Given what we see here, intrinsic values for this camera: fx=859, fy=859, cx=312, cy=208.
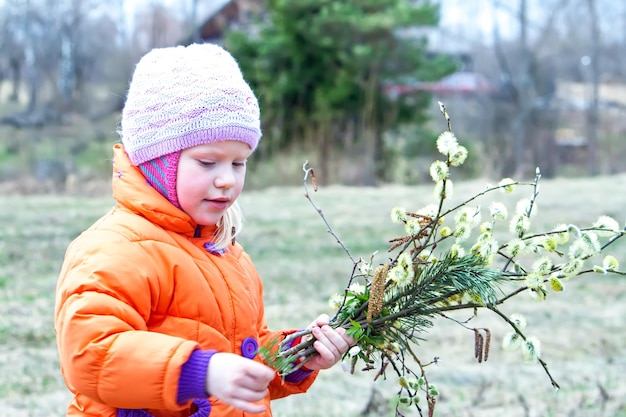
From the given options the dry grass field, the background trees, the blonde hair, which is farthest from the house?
the blonde hair

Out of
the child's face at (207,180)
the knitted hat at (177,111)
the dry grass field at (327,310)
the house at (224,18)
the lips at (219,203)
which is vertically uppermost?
the house at (224,18)

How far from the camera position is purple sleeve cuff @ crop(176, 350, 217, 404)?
65.9 inches

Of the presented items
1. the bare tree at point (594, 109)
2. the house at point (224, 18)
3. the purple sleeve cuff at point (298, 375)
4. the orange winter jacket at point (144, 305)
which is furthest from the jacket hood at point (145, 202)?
the bare tree at point (594, 109)

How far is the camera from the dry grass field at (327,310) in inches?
165

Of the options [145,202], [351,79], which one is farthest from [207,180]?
[351,79]

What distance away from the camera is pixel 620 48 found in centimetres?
3512

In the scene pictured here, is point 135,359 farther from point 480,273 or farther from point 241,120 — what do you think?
point 480,273

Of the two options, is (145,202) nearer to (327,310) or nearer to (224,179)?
(224,179)

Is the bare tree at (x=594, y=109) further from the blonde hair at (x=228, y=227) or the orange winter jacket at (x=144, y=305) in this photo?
the orange winter jacket at (x=144, y=305)

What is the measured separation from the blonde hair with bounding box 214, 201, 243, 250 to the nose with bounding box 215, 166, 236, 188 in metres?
0.18

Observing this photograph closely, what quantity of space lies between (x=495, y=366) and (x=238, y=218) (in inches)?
129

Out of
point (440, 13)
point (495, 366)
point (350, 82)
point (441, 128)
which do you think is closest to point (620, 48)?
point (441, 128)

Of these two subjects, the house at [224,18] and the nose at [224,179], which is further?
the house at [224,18]

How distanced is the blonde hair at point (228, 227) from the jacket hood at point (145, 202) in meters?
0.04
